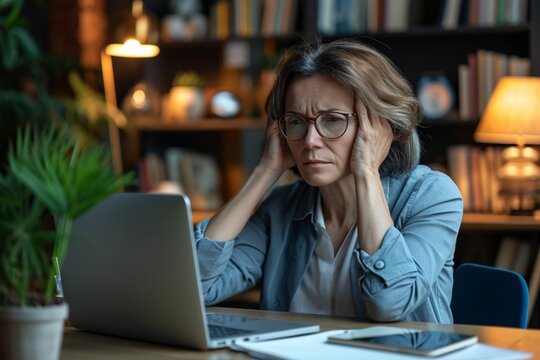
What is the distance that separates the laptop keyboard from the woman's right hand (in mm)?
625

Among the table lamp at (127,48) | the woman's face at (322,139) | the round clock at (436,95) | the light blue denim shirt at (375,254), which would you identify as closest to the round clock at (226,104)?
the table lamp at (127,48)

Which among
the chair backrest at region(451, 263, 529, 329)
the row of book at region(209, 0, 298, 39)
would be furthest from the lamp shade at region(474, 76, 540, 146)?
the chair backrest at region(451, 263, 529, 329)

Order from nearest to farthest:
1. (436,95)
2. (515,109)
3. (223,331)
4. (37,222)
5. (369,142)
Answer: (37,222), (223,331), (369,142), (515,109), (436,95)

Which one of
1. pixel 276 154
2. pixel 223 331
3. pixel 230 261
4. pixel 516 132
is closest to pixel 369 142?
pixel 276 154

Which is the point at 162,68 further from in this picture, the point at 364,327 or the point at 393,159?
the point at 364,327

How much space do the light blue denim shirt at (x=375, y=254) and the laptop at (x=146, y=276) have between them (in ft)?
0.71

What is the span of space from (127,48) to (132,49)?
1.0 inches

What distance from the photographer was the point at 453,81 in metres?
4.36

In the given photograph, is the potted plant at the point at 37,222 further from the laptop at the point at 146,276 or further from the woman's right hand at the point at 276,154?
the woman's right hand at the point at 276,154

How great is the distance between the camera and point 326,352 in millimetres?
1407

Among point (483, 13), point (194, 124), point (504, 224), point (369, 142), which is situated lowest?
point (504, 224)

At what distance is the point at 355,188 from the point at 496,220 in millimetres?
2086

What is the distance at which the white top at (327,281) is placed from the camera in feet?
6.47

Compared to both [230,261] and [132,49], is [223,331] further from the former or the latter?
[132,49]
